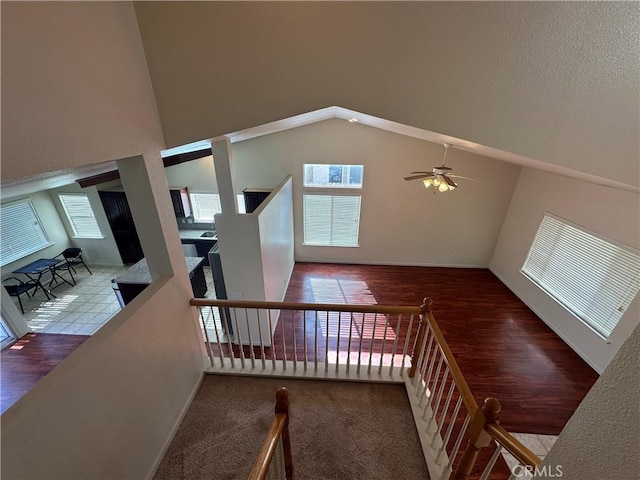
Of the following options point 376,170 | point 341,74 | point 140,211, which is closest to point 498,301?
point 376,170

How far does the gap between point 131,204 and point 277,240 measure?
2.83 meters

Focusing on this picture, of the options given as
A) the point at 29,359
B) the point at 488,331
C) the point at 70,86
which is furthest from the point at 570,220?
the point at 29,359

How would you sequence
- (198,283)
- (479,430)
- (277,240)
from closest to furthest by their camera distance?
(479,430) → (277,240) → (198,283)

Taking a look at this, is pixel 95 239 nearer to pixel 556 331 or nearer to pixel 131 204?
pixel 131 204

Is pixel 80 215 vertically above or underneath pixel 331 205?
underneath

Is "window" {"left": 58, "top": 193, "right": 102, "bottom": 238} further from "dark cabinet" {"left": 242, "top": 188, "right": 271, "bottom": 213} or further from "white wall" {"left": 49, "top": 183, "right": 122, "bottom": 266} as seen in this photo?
"dark cabinet" {"left": 242, "top": 188, "right": 271, "bottom": 213}

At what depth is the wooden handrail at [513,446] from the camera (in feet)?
3.39

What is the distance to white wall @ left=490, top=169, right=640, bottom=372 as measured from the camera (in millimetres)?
3510

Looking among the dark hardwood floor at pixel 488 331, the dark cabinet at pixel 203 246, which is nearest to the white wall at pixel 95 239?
the dark cabinet at pixel 203 246

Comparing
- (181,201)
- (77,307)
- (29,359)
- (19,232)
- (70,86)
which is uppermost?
(70,86)

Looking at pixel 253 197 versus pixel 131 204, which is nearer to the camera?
pixel 131 204

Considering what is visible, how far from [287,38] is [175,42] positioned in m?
0.76

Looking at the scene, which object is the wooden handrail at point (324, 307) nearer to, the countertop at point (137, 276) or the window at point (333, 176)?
the countertop at point (137, 276)

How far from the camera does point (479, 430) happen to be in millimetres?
1290
